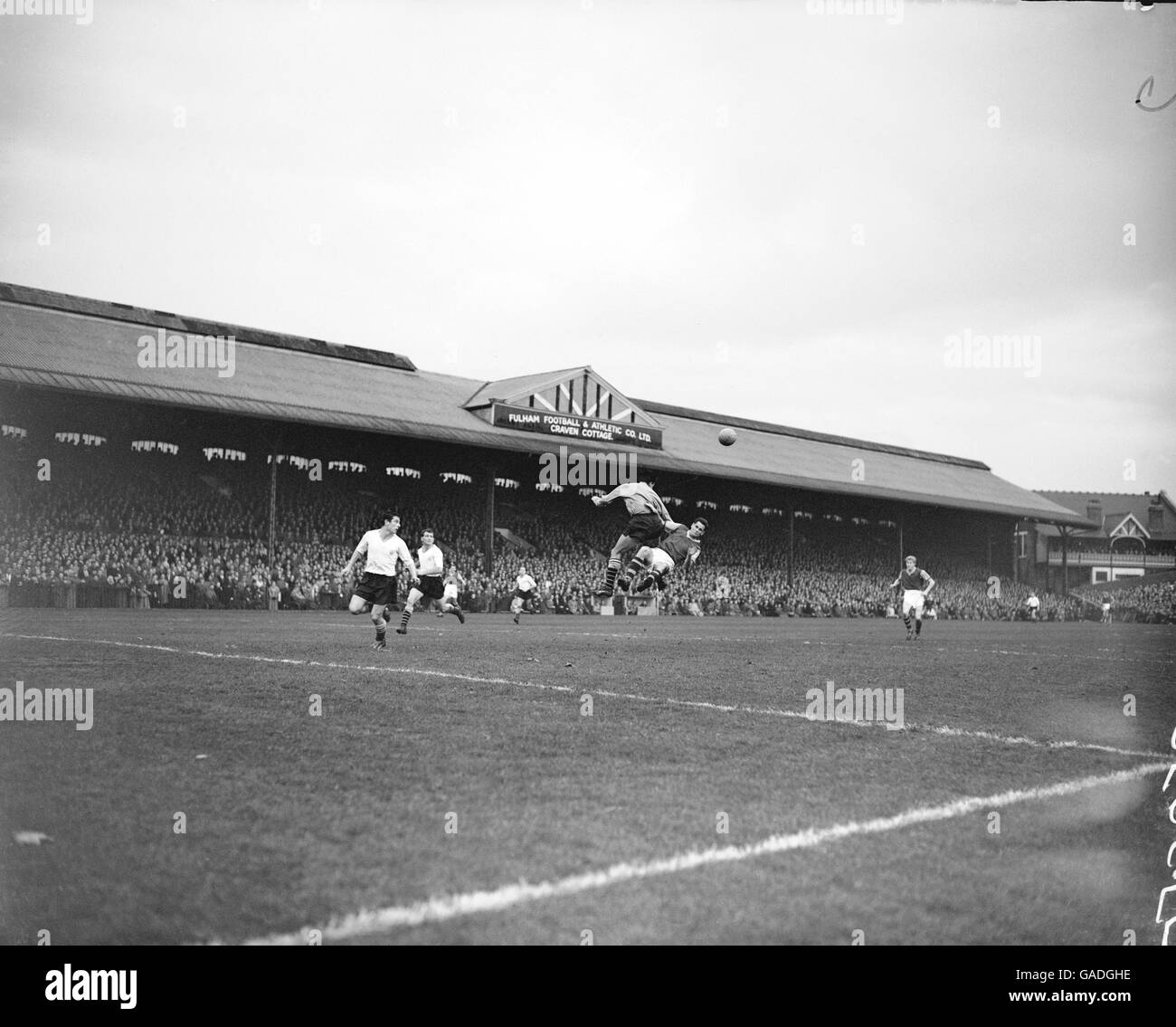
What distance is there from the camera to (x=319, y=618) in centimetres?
2334

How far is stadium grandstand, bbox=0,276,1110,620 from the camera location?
92.1 feet

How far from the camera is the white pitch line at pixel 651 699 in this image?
7.39 m

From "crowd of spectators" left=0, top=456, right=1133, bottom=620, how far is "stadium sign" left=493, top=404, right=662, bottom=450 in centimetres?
321

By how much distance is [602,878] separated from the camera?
3.91 metres

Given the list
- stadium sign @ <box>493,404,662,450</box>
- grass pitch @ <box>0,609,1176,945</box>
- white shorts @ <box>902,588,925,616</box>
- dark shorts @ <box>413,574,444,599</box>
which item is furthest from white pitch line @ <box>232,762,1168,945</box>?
stadium sign @ <box>493,404,662,450</box>

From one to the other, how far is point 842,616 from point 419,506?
716 inches

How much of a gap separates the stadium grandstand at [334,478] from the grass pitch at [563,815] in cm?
1900
